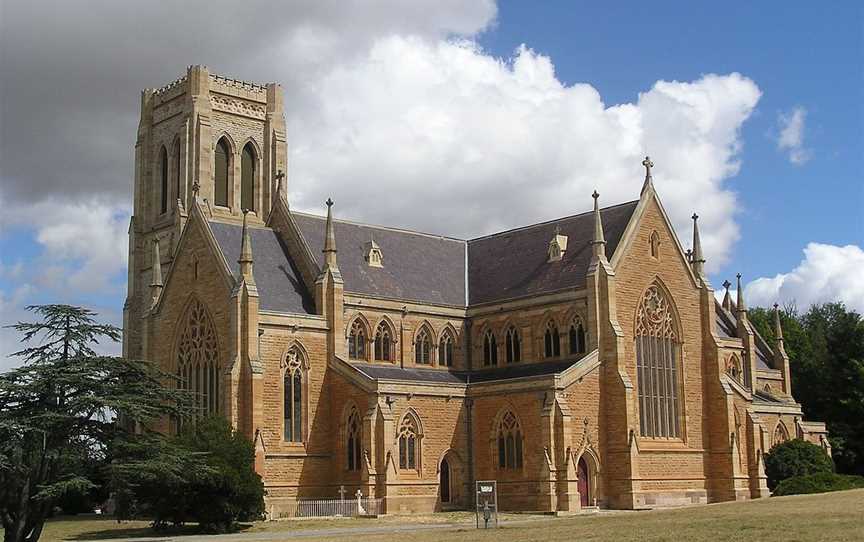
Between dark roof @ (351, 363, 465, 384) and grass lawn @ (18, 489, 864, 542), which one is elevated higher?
dark roof @ (351, 363, 465, 384)

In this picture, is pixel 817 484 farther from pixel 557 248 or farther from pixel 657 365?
pixel 557 248

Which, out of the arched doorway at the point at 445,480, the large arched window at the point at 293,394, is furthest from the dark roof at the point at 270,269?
the arched doorway at the point at 445,480

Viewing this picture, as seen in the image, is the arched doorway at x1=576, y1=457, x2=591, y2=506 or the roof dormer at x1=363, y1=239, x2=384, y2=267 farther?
the roof dormer at x1=363, y1=239, x2=384, y2=267

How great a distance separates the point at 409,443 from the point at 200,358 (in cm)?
1179

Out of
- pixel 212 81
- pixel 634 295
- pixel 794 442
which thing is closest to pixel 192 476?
pixel 634 295

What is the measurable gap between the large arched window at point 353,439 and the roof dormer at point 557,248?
48.3 ft

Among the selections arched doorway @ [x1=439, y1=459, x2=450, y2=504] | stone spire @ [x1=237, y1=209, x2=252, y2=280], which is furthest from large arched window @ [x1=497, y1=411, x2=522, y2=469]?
stone spire @ [x1=237, y1=209, x2=252, y2=280]

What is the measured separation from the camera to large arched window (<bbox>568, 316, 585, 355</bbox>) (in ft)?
207

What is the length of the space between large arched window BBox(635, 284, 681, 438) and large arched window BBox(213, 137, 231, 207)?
4074 centimetres

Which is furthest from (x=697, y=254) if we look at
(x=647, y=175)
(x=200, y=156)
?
(x=200, y=156)

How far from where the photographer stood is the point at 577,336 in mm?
63312

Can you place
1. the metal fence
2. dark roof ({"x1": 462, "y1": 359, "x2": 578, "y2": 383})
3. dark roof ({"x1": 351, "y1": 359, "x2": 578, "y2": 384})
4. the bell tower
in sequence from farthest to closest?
the bell tower
dark roof ({"x1": 462, "y1": 359, "x2": 578, "y2": 383})
dark roof ({"x1": 351, "y1": 359, "x2": 578, "y2": 384})
the metal fence

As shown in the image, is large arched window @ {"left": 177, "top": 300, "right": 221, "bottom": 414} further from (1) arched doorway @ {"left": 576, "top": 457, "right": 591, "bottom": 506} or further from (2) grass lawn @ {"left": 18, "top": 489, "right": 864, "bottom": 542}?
(1) arched doorway @ {"left": 576, "top": 457, "right": 591, "bottom": 506}

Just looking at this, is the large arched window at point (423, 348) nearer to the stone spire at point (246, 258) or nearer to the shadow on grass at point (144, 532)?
the stone spire at point (246, 258)
